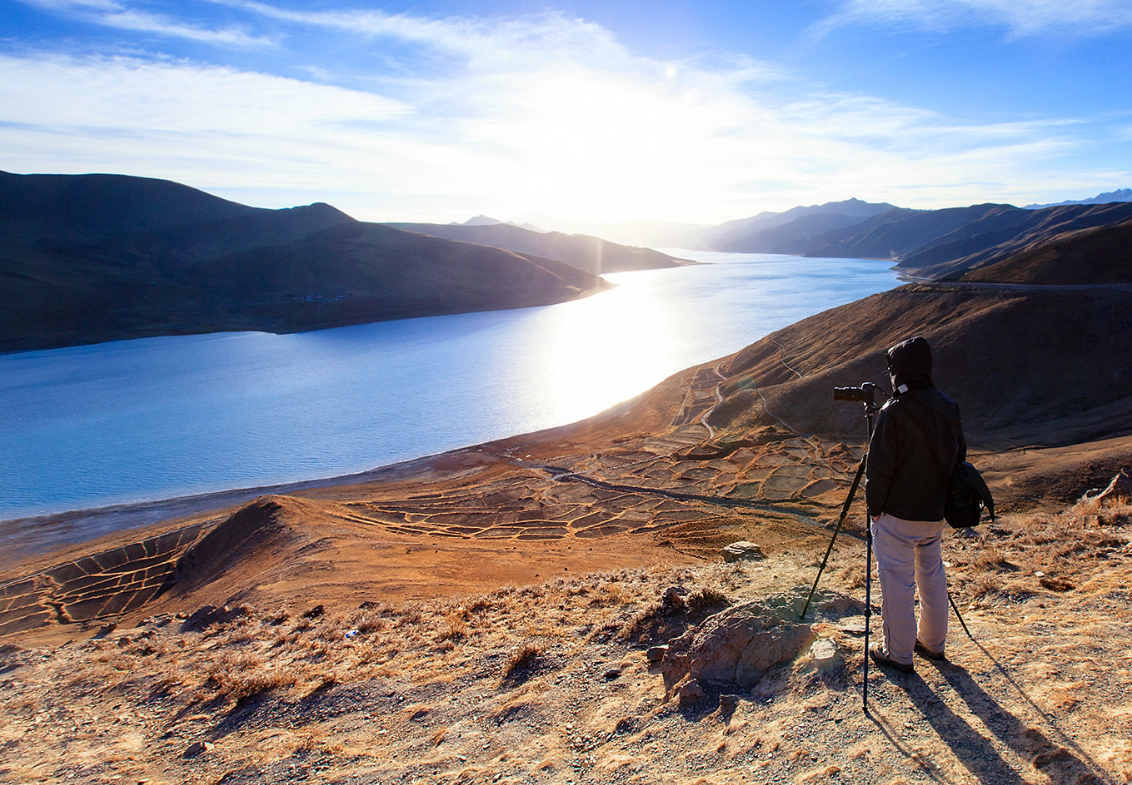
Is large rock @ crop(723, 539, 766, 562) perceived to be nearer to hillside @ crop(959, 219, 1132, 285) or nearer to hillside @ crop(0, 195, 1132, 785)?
hillside @ crop(0, 195, 1132, 785)

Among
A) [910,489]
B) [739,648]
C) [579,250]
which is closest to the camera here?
[910,489]

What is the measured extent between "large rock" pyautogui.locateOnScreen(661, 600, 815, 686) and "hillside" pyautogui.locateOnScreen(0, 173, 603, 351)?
265 ft

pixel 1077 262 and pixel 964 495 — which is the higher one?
pixel 1077 262

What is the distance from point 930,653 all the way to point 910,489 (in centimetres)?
133

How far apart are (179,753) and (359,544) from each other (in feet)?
30.6

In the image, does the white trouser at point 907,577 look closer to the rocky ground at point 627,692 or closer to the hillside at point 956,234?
the rocky ground at point 627,692

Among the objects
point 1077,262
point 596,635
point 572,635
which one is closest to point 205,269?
point 1077,262

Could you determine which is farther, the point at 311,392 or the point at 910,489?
the point at 311,392

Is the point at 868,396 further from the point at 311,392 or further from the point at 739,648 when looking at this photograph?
the point at 311,392

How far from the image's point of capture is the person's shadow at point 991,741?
10.4 ft

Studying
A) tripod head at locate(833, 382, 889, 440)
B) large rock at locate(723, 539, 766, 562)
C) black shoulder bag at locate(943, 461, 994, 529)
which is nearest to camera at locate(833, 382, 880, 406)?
tripod head at locate(833, 382, 889, 440)

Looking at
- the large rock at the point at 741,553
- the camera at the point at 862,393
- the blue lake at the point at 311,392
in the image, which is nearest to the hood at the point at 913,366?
the camera at the point at 862,393

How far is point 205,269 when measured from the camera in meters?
98.3

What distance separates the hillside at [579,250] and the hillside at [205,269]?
148 feet
